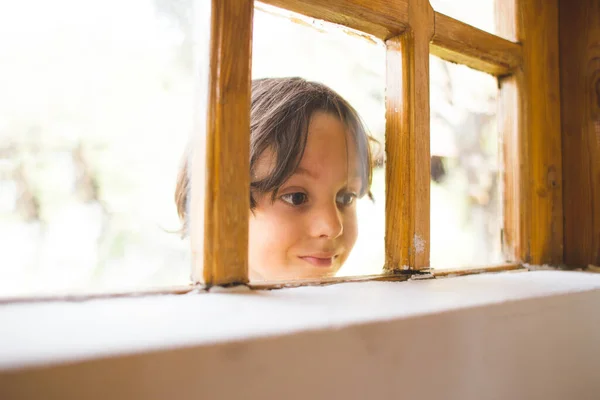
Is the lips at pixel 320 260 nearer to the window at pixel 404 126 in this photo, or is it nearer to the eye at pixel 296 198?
the eye at pixel 296 198

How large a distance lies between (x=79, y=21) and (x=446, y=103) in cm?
161

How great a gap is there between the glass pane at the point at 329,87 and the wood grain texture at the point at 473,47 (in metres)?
0.32

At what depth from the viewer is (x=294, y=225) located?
1064mm

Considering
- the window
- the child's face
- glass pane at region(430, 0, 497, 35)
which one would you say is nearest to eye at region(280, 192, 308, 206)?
the child's face

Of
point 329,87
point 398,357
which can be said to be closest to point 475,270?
point 398,357

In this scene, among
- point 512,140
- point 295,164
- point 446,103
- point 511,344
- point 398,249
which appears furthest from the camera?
point 446,103

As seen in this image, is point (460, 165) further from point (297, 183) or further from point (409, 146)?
point (409, 146)

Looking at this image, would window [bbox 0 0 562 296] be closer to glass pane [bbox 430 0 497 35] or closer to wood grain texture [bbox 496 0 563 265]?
wood grain texture [bbox 496 0 563 265]

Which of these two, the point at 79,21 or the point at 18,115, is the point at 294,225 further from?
the point at 18,115

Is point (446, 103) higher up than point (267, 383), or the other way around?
point (446, 103)

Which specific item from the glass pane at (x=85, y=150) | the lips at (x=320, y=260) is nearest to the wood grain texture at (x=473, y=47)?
the lips at (x=320, y=260)

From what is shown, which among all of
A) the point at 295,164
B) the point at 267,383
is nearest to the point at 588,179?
the point at 295,164

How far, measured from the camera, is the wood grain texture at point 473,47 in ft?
2.18

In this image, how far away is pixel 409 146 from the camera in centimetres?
61
